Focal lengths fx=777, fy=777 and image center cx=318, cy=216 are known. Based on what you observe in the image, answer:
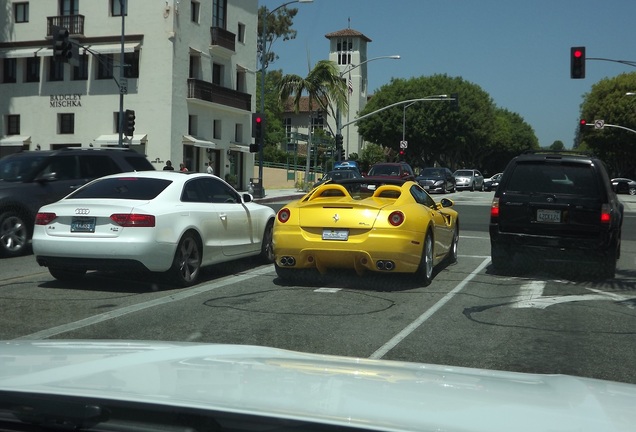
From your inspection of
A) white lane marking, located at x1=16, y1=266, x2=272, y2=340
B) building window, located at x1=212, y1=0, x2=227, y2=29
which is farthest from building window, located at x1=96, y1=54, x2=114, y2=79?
white lane marking, located at x1=16, y1=266, x2=272, y2=340

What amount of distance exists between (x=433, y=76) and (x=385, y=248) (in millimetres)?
73317

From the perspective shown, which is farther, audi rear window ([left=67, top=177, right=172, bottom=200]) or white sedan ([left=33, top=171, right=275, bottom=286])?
audi rear window ([left=67, top=177, right=172, bottom=200])

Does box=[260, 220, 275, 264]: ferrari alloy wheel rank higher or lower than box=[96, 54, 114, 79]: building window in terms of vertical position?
lower

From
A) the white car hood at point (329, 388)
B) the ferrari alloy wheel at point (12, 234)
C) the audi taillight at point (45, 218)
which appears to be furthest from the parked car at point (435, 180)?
the white car hood at point (329, 388)

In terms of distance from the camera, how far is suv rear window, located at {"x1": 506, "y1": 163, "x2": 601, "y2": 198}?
11.2 m

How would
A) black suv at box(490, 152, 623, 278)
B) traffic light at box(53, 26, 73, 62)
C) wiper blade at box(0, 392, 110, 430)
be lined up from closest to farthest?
1. wiper blade at box(0, 392, 110, 430)
2. black suv at box(490, 152, 623, 278)
3. traffic light at box(53, 26, 73, 62)

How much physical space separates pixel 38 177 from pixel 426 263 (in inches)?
285

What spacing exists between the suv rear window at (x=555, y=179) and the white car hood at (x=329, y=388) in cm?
874

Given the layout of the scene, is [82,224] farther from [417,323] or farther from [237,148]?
[237,148]

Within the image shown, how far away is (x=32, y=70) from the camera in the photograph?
43375mm

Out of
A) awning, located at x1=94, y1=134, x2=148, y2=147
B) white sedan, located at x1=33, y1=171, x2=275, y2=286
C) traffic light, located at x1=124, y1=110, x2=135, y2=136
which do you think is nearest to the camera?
white sedan, located at x1=33, y1=171, x2=275, y2=286

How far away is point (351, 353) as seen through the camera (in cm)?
647

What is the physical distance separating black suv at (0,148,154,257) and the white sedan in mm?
3001

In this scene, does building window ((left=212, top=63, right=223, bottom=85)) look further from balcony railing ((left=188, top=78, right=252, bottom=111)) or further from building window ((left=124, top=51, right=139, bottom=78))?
building window ((left=124, top=51, right=139, bottom=78))
